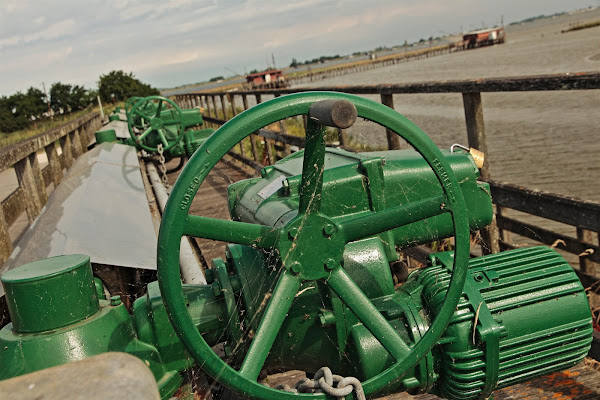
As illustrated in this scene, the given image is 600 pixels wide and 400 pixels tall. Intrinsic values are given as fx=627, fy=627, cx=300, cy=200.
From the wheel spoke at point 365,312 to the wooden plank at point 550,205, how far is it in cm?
137

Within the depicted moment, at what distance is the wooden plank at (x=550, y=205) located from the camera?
2.54 metres

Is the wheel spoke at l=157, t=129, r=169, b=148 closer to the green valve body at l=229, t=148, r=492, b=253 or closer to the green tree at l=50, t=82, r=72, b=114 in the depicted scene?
the green valve body at l=229, t=148, r=492, b=253

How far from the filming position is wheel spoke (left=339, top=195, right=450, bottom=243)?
1.52 metres

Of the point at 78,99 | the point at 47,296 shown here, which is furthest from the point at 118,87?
the point at 47,296

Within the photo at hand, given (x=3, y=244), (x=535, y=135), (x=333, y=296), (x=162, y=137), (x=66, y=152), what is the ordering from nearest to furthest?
(x=333, y=296) → (x=3, y=244) → (x=66, y=152) → (x=162, y=137) → (x=535, y=135)

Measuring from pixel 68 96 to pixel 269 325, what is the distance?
40.9 metres

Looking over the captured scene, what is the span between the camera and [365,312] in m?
1.51

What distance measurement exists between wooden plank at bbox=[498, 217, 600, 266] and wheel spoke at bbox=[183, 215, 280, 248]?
10.5ft

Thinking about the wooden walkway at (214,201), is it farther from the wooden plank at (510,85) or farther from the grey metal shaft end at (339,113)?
the grey metal shaft end at (339,113)

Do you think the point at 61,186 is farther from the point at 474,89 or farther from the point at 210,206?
the point at 474,89

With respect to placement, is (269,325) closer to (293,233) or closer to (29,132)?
(293,233)

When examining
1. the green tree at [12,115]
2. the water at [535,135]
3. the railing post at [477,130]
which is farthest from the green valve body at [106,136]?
the green tree at [12,115]

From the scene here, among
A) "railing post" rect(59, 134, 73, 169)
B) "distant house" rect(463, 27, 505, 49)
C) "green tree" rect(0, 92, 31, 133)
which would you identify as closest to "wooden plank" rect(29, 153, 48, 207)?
"railing post" rect(59, 134, 73, 169)

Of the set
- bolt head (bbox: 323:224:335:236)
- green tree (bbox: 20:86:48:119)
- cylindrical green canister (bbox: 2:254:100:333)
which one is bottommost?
cylindrical green canister (bbox: 2:254:100:333)
